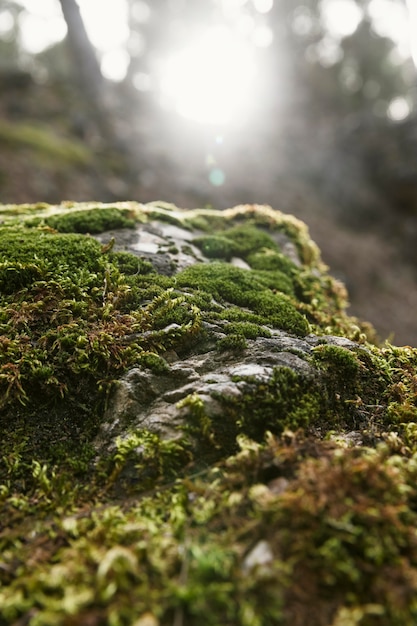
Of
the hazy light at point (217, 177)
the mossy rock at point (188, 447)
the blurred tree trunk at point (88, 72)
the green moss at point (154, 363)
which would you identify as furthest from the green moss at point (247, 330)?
the blurred tree trunk at point (88, 72)

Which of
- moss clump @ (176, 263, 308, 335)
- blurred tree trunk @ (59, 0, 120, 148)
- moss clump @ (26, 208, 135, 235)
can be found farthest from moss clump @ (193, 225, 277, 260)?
blurred tree trunk @ (59, 0, 120, 148)

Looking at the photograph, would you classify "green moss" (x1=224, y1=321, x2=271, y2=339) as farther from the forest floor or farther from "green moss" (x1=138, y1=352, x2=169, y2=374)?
the forest floor

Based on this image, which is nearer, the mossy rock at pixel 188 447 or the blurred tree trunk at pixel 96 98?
the mossy rock at pixel 188 447

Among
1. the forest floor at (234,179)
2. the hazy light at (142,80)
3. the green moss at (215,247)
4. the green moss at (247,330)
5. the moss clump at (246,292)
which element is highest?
the hazy light at (142,80)

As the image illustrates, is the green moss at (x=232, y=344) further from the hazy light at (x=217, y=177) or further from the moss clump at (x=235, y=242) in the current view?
the hazy light at (x=217, y=177)

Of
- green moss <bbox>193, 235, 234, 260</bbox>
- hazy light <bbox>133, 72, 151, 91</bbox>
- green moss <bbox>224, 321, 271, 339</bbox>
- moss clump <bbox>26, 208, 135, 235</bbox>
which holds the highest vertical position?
hazy light <bbox>133, 72, 151, 91</bbox>

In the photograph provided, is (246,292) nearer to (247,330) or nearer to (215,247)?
(247,330)
